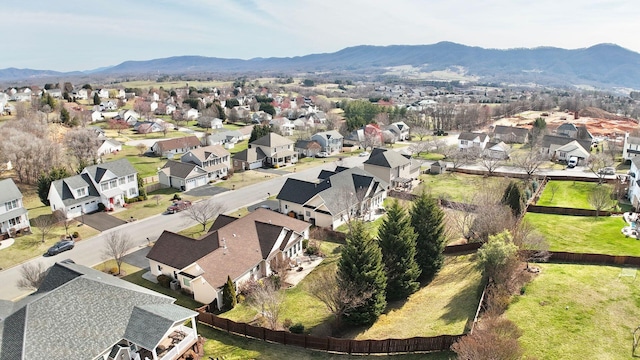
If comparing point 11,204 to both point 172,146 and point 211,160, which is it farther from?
point 172,146

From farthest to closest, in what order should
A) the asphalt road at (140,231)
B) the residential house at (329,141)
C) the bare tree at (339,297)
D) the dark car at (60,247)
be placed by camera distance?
1. the residential house at (329,141)
2. the dark car at (60,247)
3. the asphalt road at (140,231)
4. the bare tree at (339,297)

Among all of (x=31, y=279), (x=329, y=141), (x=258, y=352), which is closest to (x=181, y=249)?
(x=31, y=279)

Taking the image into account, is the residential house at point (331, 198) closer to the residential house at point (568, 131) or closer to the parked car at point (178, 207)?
the parked car at point (178, 207)

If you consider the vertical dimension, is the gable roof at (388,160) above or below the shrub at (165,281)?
above

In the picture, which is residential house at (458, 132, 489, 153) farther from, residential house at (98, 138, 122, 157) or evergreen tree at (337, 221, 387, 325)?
residential house at (98, 138, 122, 157)

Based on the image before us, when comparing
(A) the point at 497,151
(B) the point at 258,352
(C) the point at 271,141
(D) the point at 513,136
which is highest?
(C) the point at 271,141

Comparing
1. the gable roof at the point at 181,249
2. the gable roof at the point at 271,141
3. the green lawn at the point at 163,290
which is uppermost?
the gable roof at the point at 271,141

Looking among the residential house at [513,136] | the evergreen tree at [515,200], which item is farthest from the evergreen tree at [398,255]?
the residential house at [513,136]

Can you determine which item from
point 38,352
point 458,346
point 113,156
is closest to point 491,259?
point 458,346

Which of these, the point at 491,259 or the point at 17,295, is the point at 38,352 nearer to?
the point at 17,295
